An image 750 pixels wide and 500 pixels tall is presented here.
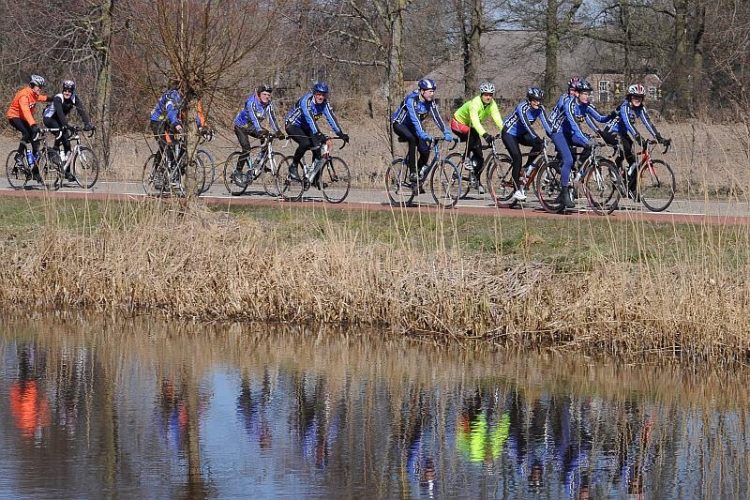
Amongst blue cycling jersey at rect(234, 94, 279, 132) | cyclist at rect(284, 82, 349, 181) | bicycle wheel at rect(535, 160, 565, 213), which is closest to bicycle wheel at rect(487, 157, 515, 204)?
bicycle wheel at rect(535, 160, 565, 213)

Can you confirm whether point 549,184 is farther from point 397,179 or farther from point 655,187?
point 397,179

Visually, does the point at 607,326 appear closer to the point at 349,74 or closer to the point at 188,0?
the point at 188,0

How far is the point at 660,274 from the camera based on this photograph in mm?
11430

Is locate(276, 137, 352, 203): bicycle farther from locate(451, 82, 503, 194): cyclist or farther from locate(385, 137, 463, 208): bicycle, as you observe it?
locate(451, 82, 503, 194): cyclist

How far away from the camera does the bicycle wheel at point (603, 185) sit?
17.4 m

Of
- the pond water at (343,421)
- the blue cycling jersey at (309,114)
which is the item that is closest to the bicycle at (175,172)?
the blue cycling jersey at (309,114)


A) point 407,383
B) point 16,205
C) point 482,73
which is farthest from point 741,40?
point 482,73

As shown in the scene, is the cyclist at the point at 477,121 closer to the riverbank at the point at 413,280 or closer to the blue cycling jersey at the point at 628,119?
the blue cycling jersey at the point at 628,119

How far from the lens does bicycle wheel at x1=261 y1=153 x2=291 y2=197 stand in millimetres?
20386

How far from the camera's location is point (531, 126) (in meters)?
18.8

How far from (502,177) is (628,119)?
2.63 m

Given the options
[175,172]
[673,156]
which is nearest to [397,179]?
[175,172]

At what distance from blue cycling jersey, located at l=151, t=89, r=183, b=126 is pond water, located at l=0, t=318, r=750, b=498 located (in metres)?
4.59

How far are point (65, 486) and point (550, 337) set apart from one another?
18.6 feet
